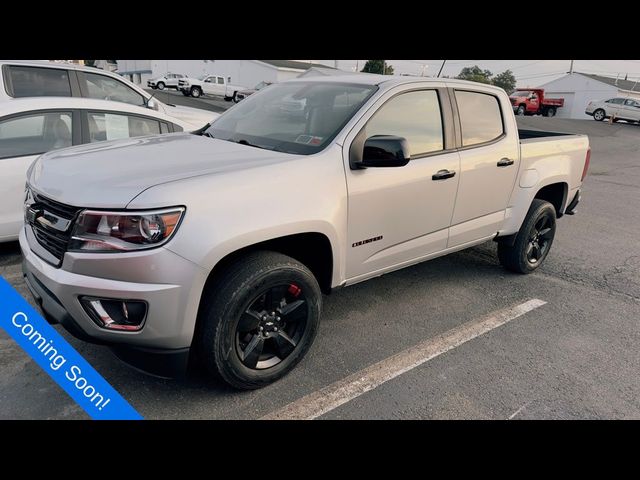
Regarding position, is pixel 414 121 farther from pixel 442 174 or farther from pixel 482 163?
pixel 482 163

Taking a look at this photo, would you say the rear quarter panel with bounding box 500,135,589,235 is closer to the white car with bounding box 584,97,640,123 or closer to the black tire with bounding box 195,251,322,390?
the black tire with bounding box 195,251,322,390

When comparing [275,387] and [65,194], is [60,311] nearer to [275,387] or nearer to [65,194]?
[65,194]

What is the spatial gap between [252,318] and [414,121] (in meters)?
1.88

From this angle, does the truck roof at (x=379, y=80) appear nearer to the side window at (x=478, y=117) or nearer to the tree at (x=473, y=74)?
the side window at (x=478, y=117)

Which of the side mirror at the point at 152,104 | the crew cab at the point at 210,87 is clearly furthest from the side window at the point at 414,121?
the crew cab at the point at 210,87

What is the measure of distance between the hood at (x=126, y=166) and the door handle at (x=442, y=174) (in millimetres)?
1174

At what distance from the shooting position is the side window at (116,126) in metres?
4.86

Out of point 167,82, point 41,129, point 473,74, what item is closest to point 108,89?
point 41,129

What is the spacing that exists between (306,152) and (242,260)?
0.82m

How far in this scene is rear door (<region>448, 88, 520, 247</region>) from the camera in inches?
148

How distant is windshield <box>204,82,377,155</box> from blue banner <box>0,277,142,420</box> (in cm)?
165

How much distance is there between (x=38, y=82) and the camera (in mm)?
5414

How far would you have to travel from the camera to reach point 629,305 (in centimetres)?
417

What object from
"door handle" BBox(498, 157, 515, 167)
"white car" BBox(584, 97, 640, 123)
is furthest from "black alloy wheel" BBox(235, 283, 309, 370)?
"white car" BBox(584, 97, 640, 123)
